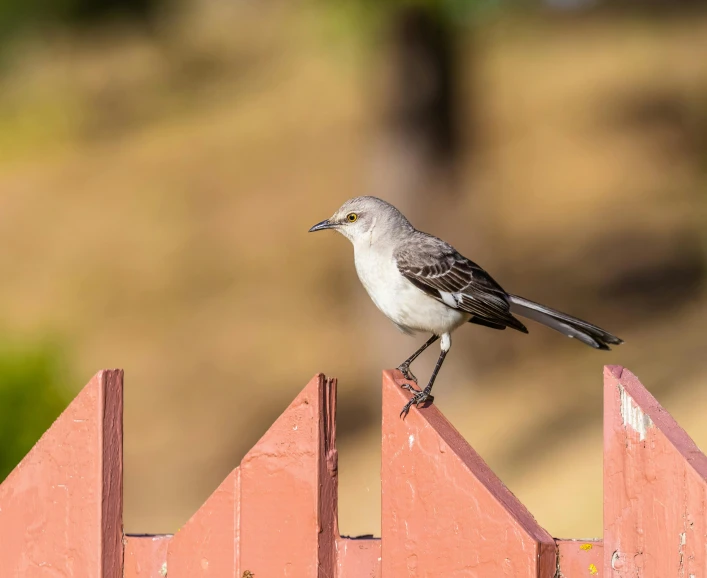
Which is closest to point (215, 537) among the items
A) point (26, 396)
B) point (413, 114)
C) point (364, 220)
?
point (364, 220)

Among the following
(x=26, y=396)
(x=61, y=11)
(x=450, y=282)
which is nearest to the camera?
(x=450, y=282)

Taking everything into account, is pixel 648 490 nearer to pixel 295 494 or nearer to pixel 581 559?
pixel 581 559

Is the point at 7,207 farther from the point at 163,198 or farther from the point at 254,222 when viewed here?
the point at 254,222

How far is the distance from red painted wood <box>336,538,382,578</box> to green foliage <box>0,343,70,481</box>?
3.84m

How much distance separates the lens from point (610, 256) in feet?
60.5

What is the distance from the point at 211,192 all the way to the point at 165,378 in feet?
37.3

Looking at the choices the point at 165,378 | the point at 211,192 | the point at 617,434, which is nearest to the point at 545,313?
the point at 617,434

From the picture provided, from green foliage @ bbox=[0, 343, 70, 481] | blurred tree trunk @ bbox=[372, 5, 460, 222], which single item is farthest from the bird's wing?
blurred tree trunk @ bbox=[372, 5, 460, 222]

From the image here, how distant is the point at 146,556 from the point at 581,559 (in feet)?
3.87

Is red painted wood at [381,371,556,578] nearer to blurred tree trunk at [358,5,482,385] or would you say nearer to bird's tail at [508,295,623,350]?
bird's tail at [508,295,623,350]

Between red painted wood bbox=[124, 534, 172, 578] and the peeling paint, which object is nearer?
the peeling paint

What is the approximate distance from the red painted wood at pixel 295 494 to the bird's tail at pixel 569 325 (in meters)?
1.65

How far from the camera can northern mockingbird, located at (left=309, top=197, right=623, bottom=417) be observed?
4.66 m

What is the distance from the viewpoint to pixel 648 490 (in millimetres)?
2221
